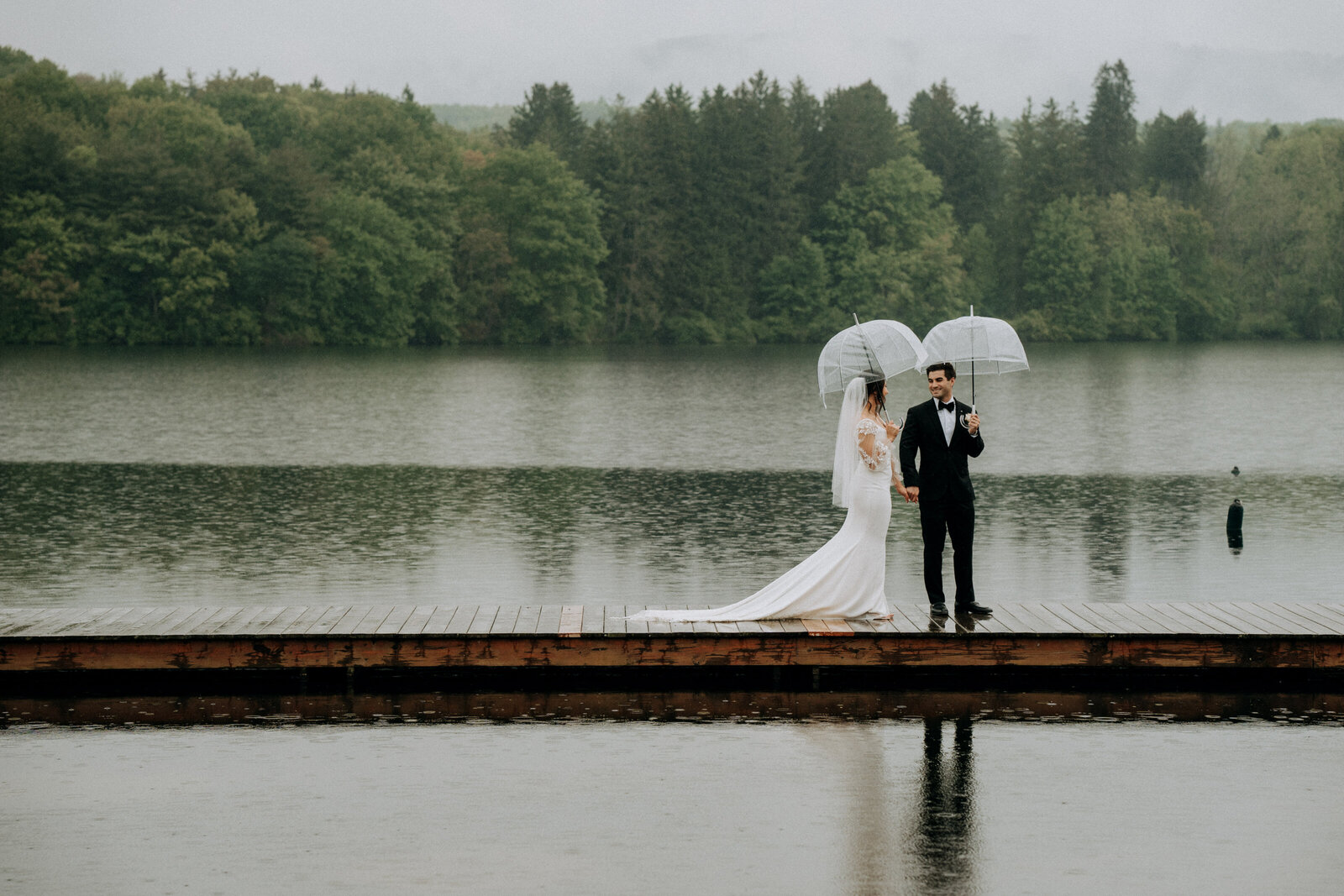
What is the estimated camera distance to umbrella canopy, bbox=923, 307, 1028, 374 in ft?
34.4

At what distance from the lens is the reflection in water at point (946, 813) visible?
6.64m

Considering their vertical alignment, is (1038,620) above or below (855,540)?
below

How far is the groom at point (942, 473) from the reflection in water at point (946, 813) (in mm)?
1479

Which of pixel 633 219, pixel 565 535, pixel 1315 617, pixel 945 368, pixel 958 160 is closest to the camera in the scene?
pixel 945 368

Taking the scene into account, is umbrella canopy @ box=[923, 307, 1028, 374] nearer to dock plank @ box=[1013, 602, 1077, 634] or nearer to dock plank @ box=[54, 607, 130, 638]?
dock plank @ box=[1013, 602, 1077, 634]

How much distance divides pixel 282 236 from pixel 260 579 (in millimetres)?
76317

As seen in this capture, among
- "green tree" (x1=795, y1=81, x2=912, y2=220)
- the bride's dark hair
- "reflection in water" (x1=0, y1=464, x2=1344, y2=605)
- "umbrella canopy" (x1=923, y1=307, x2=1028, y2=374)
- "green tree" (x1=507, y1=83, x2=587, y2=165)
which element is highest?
"green tree" (x1=507, y1=83, x2=587, y2=165)

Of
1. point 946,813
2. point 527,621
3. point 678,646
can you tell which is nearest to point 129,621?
point 527,621

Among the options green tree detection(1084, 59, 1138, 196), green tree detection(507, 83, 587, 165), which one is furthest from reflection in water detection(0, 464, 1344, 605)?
green tree detection(1084, 59, 1138, 196)

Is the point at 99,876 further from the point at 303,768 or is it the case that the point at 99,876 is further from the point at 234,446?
the point at 234,446

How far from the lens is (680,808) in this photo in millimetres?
7793

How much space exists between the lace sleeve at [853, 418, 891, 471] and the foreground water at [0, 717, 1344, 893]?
1.80m

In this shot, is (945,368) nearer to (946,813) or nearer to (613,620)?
(613,620)

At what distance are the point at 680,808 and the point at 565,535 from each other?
38.3ft
